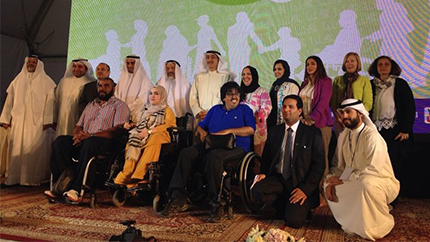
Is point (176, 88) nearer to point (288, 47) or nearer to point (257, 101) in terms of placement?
point (257, 101)

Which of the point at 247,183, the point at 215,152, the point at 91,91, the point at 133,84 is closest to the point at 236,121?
the point at 215,152

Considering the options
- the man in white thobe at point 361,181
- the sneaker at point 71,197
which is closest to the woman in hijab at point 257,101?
the man in white thobe at point 361,181

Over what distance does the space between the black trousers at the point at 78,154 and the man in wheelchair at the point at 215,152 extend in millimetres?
830

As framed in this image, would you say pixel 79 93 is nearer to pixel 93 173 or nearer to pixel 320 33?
pixel 93 173

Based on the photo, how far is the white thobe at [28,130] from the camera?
4.67 meters

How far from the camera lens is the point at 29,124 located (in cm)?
475

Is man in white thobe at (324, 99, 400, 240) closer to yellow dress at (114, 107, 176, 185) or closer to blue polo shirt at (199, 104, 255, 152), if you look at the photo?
blue polo shirt at (199, 104, 255, 152)

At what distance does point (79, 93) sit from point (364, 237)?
3.53 metres

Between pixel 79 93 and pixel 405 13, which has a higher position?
pixel 405 13

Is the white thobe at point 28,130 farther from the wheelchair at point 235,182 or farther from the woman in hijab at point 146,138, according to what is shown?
the wheelchair at point 235,182

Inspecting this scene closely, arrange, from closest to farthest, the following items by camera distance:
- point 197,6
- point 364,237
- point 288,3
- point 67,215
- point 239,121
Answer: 1. point 364,237
2. point 67,215
3. point 239,121
4. point 288,3
5. point 197,6

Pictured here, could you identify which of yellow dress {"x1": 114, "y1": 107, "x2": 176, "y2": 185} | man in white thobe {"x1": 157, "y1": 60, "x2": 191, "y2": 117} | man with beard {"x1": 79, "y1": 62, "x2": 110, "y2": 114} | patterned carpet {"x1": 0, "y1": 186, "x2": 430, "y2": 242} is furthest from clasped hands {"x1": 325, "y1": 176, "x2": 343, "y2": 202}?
Result: man with beard {"x1": 79, "y1": 62, "x2": 110, "y2": 114}

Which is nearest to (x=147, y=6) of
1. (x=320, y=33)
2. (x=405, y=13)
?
(x=320, y=33)

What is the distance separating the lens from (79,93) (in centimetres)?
465
